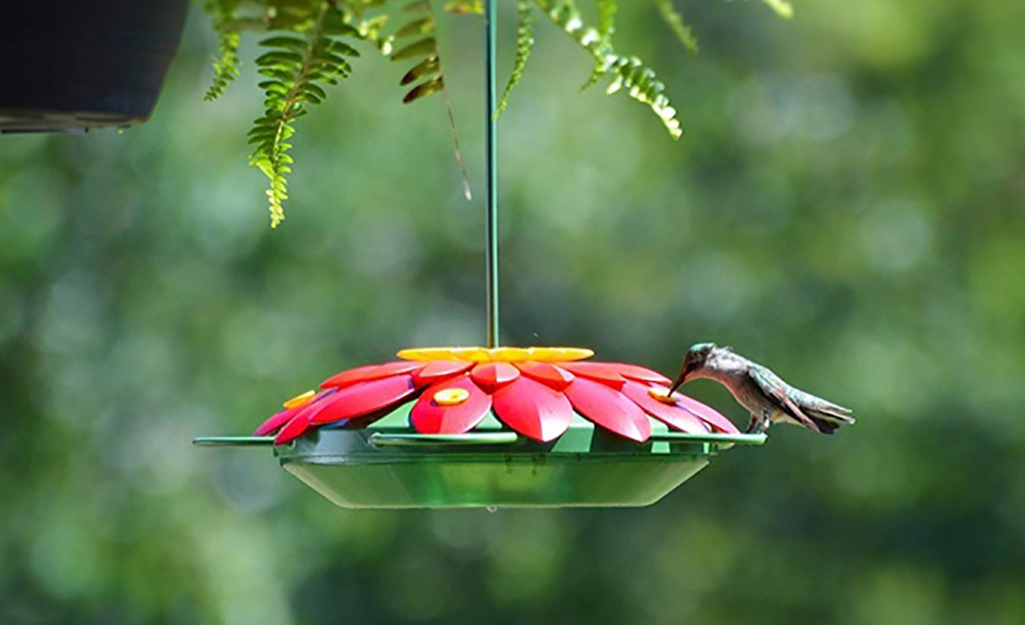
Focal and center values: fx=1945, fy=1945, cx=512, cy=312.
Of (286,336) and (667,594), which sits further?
(667,594)

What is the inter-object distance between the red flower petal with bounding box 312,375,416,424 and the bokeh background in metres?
4.42

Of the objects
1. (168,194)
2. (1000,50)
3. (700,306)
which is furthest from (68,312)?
(1000,50)

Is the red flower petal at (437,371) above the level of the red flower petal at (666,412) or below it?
above

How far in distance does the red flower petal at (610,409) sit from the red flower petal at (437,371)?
0.11m

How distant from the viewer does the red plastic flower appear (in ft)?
5.81

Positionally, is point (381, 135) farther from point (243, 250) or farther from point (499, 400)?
point (499, 400)

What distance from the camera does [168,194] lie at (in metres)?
6.39

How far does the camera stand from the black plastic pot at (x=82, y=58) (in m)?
1.38

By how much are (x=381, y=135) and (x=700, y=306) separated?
135 centimetres

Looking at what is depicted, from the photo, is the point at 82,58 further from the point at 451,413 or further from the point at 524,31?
the point at 451,413

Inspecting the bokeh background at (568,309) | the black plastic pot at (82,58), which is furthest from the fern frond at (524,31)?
the bokeh background at (568,309)

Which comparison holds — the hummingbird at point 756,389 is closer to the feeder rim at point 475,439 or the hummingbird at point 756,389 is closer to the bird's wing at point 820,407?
the bird's wing at point 820,407

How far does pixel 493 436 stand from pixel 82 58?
53 centimetres

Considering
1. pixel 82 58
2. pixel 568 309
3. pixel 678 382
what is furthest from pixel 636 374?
pixel 568 309
